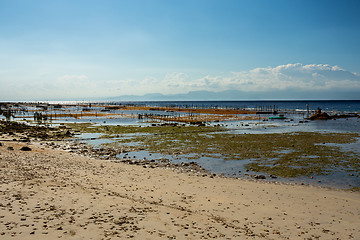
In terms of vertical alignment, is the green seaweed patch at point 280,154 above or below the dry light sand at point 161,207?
below

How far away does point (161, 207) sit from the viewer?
11.3 metres

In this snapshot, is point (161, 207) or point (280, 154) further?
point (280, 154)

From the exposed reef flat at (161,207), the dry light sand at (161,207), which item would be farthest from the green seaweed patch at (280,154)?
the dry light sand at (161,207)

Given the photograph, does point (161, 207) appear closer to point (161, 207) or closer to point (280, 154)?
point (161, 207)

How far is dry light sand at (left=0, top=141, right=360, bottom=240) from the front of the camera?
29.2 feet

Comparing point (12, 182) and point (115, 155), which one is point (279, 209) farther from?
point (115, 155)

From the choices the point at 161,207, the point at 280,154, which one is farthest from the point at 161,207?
the point at 280,154

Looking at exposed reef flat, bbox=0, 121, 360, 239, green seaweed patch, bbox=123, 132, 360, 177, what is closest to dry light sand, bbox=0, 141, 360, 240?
exposed reef flat, bbox=0, 121, 360, 239

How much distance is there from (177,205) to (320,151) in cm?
2268

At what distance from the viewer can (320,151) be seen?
27.7 meters

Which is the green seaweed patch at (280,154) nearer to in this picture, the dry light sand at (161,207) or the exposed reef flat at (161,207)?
the exposed reef flat at (161,207)

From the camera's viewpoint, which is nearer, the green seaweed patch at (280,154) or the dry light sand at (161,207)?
the dry light sand at (161,207)

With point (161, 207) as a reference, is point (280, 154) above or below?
below

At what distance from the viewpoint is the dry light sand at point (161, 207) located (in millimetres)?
8891
